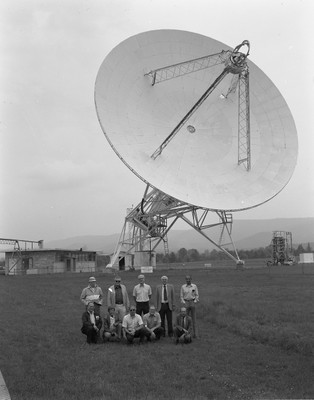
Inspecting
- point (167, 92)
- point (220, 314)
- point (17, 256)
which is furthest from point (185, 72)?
point (17, 256)

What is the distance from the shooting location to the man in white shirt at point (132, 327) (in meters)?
12.7

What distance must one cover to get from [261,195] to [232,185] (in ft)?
7.19

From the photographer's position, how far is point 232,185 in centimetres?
3553

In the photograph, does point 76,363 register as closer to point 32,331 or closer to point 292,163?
point 32,331

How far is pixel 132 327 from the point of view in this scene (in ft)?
42.4

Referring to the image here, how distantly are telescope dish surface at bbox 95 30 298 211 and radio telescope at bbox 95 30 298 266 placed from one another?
0.07m

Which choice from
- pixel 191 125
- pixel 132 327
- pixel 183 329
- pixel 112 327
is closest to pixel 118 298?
pixel 112 327

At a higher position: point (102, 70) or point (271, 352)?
point (102, 70)

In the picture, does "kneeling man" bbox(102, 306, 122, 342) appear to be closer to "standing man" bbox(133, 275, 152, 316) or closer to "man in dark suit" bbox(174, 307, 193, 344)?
"standing man" bbox(133, 275, 152, 316)

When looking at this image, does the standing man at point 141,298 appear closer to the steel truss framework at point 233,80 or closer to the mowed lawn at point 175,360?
the mowed lawn at point 175,360

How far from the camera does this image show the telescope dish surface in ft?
110

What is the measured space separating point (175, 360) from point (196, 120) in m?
28.1

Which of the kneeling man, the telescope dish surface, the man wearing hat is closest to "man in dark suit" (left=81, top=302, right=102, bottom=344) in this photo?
the kneeling man

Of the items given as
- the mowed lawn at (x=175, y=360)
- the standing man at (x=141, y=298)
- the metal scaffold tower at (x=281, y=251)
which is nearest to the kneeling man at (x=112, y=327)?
the mowed lawn at (x=175, y=360)
